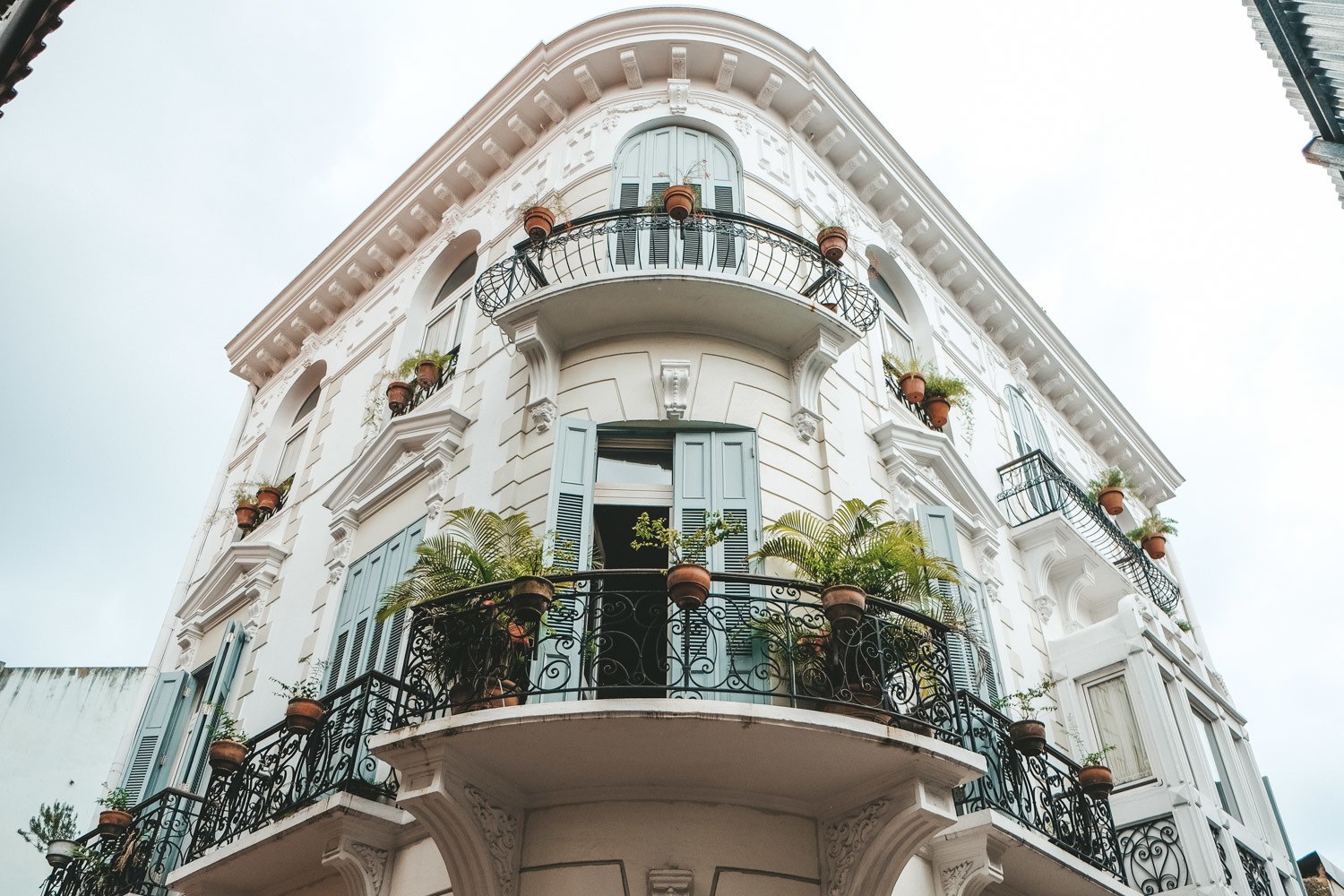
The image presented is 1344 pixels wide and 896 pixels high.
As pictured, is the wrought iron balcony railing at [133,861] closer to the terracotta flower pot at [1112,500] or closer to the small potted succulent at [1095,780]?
the small potted succulent at [1095,780]

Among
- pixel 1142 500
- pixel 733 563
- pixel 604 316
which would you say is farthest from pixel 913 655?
pixel 1142 500

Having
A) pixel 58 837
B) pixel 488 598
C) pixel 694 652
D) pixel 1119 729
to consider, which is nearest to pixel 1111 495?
pixel 1119 729

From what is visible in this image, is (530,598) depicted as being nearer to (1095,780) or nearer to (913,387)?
(1095,780)

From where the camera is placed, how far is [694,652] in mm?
7480

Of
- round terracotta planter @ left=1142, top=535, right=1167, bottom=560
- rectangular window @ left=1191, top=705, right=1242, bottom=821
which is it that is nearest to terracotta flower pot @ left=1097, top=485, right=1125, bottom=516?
round terracotta planter @ left=1142, top=535, right=1167, bottom=560

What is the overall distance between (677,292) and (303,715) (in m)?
4.84

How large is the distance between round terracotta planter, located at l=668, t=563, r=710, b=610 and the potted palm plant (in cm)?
86

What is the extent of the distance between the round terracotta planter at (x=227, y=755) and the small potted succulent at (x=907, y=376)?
304 inches

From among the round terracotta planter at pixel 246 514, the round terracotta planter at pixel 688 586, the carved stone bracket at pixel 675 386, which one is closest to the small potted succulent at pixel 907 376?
the carved stone bracket at pixel 675 386

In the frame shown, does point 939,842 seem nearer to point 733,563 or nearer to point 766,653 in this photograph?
point 766,653

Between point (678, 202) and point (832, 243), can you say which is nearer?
point (678, 202)

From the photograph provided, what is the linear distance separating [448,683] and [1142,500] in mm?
16090

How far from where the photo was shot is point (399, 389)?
40.5 ft

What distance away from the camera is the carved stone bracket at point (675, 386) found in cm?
954
